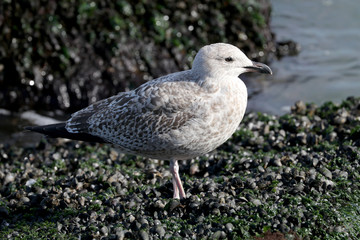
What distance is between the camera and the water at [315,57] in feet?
37.1

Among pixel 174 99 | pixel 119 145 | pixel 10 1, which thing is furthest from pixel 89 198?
pixel 10 1

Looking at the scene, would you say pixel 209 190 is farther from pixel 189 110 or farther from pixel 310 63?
pixel 310 63

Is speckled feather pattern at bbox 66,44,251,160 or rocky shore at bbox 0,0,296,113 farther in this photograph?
rocky shore at bbox 0,0,296,113

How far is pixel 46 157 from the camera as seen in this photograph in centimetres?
802

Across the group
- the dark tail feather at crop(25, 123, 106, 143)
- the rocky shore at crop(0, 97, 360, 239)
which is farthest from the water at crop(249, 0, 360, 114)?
the dark tail feather at crop(25, 123, 106, 143)

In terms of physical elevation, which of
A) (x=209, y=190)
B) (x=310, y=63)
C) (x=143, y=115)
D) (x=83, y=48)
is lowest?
(x=310, y=63)

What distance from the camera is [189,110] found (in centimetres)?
564

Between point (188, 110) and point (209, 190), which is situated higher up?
point (188, 110)

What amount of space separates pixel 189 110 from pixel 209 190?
102 centimetres

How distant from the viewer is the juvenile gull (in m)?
5.63

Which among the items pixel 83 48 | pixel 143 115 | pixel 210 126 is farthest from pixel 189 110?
pixel 83 48

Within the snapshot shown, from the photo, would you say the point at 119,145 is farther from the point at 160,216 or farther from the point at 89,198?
the point at 160,216

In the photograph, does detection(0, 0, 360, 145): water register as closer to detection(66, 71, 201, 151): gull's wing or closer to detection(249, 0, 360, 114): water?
detection(249, 0, 360, 114): water

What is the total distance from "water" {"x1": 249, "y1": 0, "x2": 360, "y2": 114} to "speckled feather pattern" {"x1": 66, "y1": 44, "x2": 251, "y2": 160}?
5.01 meters
